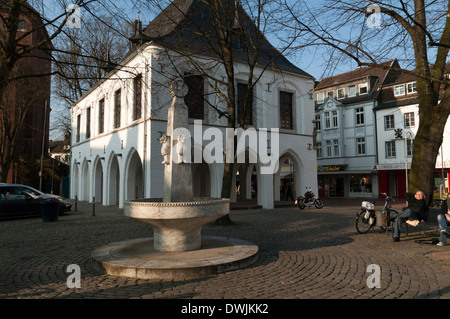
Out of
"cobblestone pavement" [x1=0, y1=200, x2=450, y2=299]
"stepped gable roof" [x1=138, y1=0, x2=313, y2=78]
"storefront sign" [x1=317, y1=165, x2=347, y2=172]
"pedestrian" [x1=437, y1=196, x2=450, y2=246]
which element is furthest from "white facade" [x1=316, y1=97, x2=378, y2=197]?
"pedestrian" [x1=437, y1=196, x2=450, y2=246]

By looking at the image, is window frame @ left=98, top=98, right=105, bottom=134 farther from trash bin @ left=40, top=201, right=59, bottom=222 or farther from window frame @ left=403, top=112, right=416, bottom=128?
window frame @ left=403, top=112, right=416, bottom=128

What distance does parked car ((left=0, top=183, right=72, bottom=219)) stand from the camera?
14.6m

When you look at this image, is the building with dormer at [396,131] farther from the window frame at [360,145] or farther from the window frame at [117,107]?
the window frame at [117,107]

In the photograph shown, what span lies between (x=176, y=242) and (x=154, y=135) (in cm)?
1149

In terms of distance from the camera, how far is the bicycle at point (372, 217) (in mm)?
9234

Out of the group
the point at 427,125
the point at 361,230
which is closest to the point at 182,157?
the point at 361,230

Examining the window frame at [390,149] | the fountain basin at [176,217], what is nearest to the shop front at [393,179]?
the window frame at [390,149]

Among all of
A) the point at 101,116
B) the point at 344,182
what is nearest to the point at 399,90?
the point at 344,182

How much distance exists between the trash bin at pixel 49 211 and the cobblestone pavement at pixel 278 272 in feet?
13.2

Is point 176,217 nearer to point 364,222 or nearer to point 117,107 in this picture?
point 364,222

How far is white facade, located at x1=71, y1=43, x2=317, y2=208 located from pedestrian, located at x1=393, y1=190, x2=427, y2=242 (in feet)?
30.3

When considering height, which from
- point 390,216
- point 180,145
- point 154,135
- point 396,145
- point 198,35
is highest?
point 198,35

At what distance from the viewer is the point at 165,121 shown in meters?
17.5
